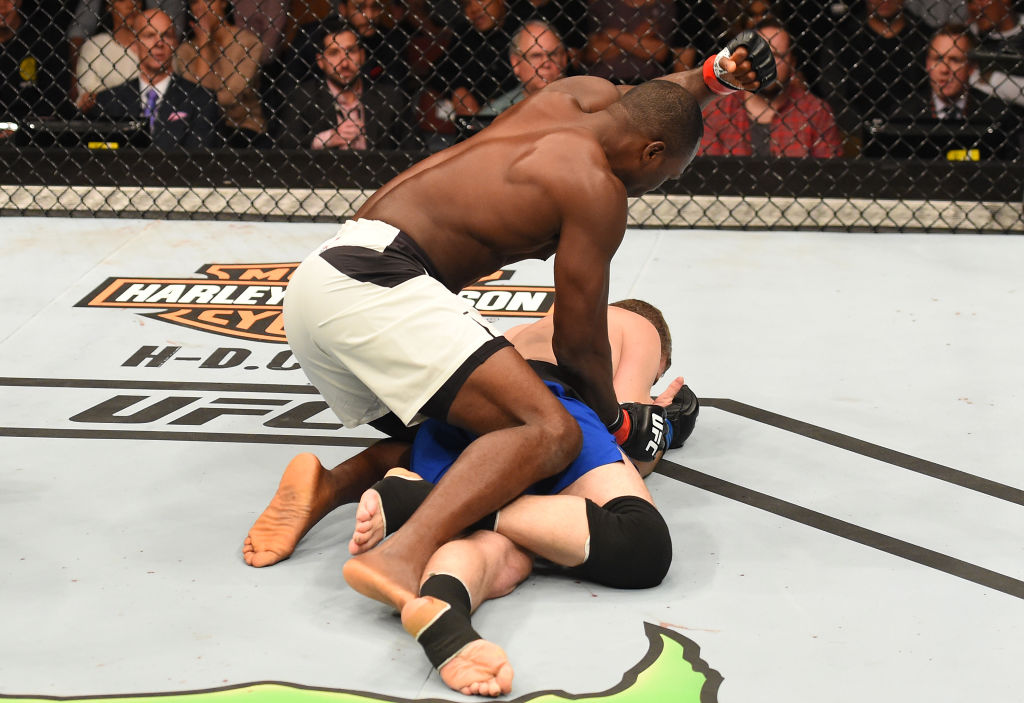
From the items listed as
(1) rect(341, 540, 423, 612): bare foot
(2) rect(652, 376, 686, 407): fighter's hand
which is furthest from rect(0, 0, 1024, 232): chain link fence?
(1) rect(341, 540, 423, 612): bare foot

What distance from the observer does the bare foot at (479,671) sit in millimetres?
1559

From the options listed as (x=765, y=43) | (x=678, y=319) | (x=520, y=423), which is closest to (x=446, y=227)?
(x=520, y=423)

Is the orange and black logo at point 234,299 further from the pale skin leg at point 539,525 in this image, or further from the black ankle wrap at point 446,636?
the black ankle wrap at point 446,636

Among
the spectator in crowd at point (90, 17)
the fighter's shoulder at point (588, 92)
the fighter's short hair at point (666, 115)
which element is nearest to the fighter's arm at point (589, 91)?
the fighter's shoulder at point (588, 92)

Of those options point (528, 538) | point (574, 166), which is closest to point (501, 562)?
point (528, 538)

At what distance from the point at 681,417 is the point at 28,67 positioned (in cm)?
332

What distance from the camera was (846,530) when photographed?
2.06 m

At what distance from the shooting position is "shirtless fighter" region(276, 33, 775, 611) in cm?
186

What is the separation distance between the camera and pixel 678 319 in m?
3.12

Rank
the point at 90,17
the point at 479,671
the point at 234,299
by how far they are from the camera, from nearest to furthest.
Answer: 1. the point at 479,671
2. the point at 234,299
3. the point at 90,17

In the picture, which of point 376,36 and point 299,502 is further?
point 376,36

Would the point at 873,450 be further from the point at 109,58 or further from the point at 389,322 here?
the point at 109,58

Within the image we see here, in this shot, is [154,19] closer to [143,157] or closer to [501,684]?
[143,157]

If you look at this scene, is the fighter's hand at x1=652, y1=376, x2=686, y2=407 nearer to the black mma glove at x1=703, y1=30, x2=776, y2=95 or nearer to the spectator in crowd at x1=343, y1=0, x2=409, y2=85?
the black mma glove at x1=703, y1=30, x2=776, y2=95
